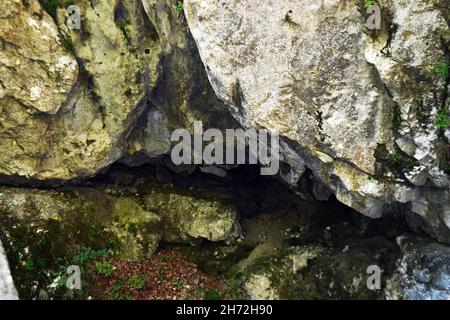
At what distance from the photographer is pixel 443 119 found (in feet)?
45.2

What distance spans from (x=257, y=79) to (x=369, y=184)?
6.02 meters

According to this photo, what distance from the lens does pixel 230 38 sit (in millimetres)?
15203

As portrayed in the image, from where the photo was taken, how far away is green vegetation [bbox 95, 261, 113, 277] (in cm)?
1798

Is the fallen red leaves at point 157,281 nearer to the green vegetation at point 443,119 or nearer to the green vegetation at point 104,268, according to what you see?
the green vegetation at point 104,268

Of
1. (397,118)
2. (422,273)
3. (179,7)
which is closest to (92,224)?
(179,7)

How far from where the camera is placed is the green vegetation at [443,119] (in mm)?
13727

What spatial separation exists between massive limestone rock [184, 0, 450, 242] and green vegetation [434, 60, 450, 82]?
12 cm

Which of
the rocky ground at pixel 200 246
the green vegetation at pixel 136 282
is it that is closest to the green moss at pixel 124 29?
the rocky ground at pixel 200 246

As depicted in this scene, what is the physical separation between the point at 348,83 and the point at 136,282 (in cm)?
1237

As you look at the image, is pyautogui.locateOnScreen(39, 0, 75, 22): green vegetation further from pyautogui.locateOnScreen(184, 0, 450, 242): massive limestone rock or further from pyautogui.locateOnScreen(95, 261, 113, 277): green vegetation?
pyautogui.locateOnScreen(95, 261, 113, 277): green vegetation

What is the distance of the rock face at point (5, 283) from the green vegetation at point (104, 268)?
343cm

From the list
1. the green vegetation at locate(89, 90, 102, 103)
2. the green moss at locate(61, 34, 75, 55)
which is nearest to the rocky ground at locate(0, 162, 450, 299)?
the green vegetation at locate(89, 90, 102, 103)
